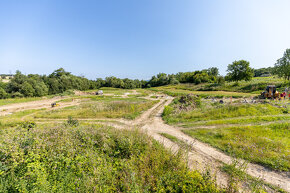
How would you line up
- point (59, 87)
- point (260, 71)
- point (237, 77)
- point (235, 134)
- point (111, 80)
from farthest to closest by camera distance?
point (111, 80)
point (260, 71)
point (59, 87)
point (237, 77)
point (235, 134)

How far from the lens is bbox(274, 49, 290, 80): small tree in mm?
32047

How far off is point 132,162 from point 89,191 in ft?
6.89

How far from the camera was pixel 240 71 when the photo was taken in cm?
4138

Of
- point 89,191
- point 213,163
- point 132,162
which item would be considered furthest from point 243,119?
point 89,191

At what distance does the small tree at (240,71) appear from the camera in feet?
131

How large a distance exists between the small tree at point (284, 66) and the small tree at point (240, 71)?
6.25 m

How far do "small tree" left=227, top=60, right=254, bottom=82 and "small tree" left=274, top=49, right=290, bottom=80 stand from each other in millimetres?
6246

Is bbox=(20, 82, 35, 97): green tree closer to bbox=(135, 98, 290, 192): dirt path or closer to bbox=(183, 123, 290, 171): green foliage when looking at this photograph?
bbox=(135, 98, 290, 192): dirt path

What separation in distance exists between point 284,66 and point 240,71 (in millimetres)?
10144

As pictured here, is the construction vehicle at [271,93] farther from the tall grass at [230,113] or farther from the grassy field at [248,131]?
the tall grass at [230,113]

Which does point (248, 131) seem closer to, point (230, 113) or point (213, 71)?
point (230, 113)

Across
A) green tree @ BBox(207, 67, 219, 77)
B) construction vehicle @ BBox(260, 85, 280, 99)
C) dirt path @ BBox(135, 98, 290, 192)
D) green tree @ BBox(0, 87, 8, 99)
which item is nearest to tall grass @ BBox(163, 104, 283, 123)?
dirt path @ BBox(135, 98, 290, 192)

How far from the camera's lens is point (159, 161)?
17.0ft

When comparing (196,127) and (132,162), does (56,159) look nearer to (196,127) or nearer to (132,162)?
(132,162)
